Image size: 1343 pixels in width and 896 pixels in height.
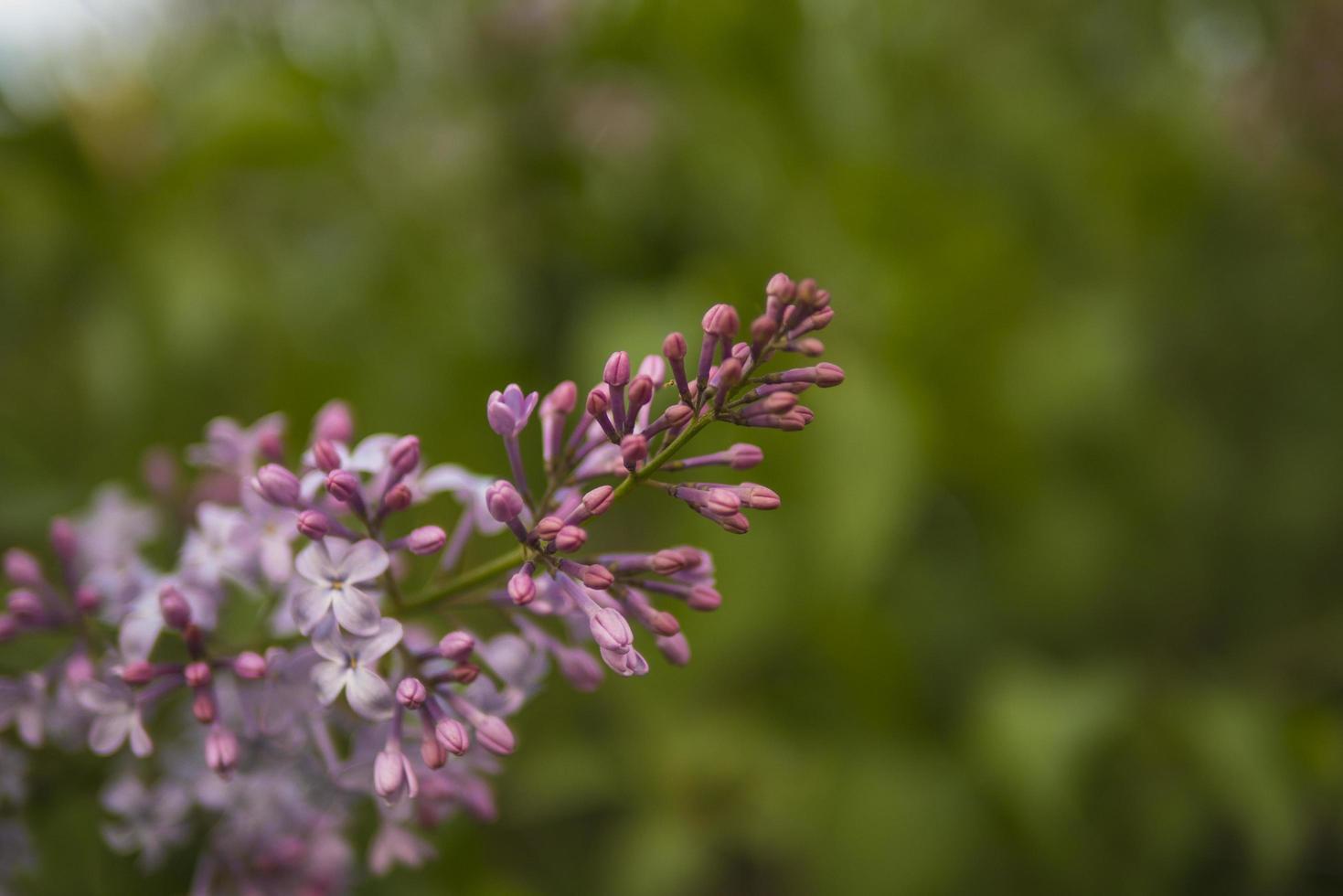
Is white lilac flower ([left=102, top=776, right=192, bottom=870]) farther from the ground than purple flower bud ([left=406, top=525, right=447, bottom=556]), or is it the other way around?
purple flower bud ([left=406, top=525, right=447, bottom=556])

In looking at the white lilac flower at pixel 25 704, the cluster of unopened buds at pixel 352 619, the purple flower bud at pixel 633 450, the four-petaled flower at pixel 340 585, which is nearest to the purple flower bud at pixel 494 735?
the cluster of unopened buds at pixel 352 619

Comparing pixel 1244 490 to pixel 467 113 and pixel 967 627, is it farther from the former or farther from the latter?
pixel 467 113

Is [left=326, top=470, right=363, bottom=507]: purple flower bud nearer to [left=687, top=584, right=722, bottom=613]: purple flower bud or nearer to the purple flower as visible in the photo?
the purple flower

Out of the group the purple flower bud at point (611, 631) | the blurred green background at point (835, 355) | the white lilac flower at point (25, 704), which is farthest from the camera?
the blurred green background at point (835, 355)

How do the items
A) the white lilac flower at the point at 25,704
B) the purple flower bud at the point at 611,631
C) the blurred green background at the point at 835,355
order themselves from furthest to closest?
1. the blurred green background at the point at 835,355
2. the white lilac flower at the point at 25,704
3. the purple flower bud at the point at 611,631

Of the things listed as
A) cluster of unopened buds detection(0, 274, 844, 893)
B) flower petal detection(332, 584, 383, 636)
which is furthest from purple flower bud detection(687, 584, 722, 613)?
flower petal detection(332, 584, 383, 636)

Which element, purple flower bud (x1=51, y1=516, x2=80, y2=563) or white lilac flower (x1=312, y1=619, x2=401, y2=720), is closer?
white lilac flower (x1=312, y1=619, x2=401, y2=720)

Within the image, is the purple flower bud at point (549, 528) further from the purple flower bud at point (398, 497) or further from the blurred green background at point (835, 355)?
the blurred green background at point (835, 355)
